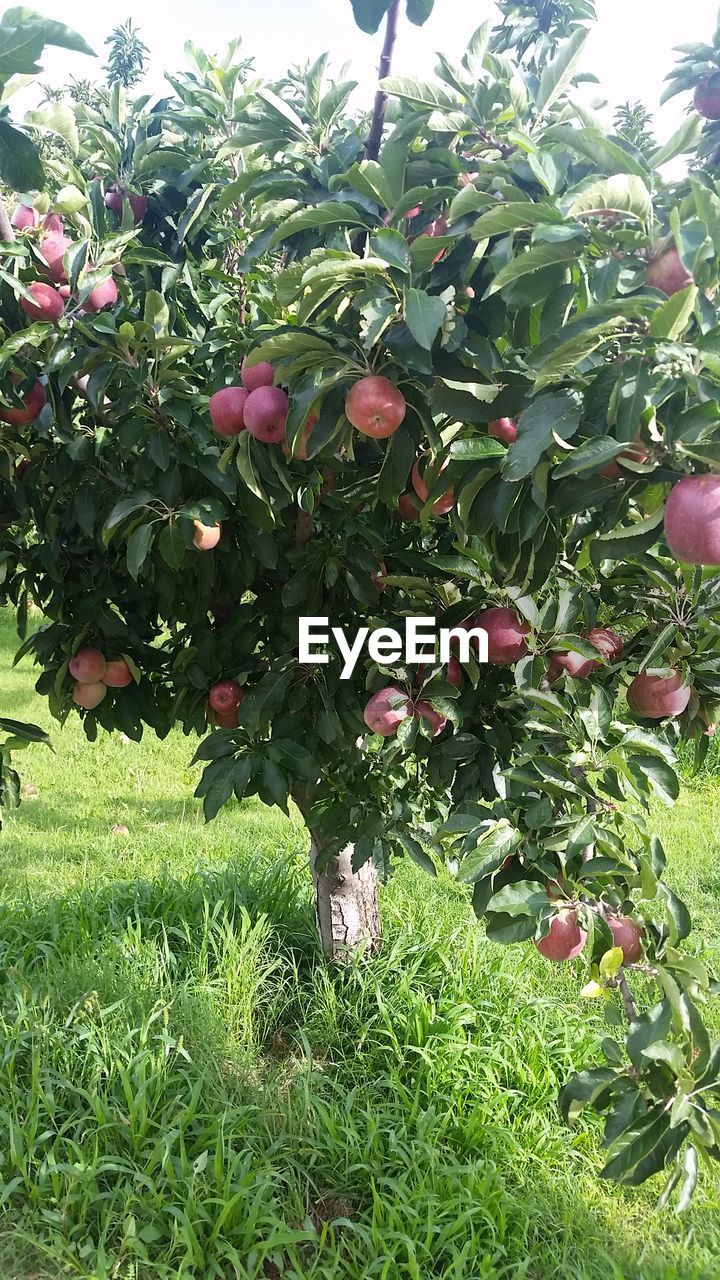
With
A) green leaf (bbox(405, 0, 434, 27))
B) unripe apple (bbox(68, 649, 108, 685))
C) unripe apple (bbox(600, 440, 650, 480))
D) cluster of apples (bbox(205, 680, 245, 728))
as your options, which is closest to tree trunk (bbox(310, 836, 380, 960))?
cluster of apples (bbox(205, 680, 245, 728))

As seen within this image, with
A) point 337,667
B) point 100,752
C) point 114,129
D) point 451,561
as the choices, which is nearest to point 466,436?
point 451,561

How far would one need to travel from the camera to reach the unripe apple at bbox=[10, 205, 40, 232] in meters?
1.60

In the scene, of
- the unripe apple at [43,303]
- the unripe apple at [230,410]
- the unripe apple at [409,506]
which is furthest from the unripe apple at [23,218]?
the unripe apple at [409,506]

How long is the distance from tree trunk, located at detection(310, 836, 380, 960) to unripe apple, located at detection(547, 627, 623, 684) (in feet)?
4.43

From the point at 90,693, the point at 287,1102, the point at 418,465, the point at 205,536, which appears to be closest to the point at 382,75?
the point at 418,465

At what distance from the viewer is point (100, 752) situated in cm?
556

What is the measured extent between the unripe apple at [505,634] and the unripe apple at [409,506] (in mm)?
215

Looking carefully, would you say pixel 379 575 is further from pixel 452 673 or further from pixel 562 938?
pixel 562 938

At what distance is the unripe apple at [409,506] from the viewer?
1538 millimetres

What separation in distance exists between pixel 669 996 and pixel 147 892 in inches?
94.6

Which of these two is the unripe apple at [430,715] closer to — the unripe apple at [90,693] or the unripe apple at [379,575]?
the unripe apple at [379,575]

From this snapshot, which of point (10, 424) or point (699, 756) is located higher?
point (10, 424)

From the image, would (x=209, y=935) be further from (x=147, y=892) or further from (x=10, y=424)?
(x=10, y=424)

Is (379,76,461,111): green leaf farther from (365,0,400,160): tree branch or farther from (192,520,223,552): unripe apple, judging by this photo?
(192,520,223,552): unripe apple
